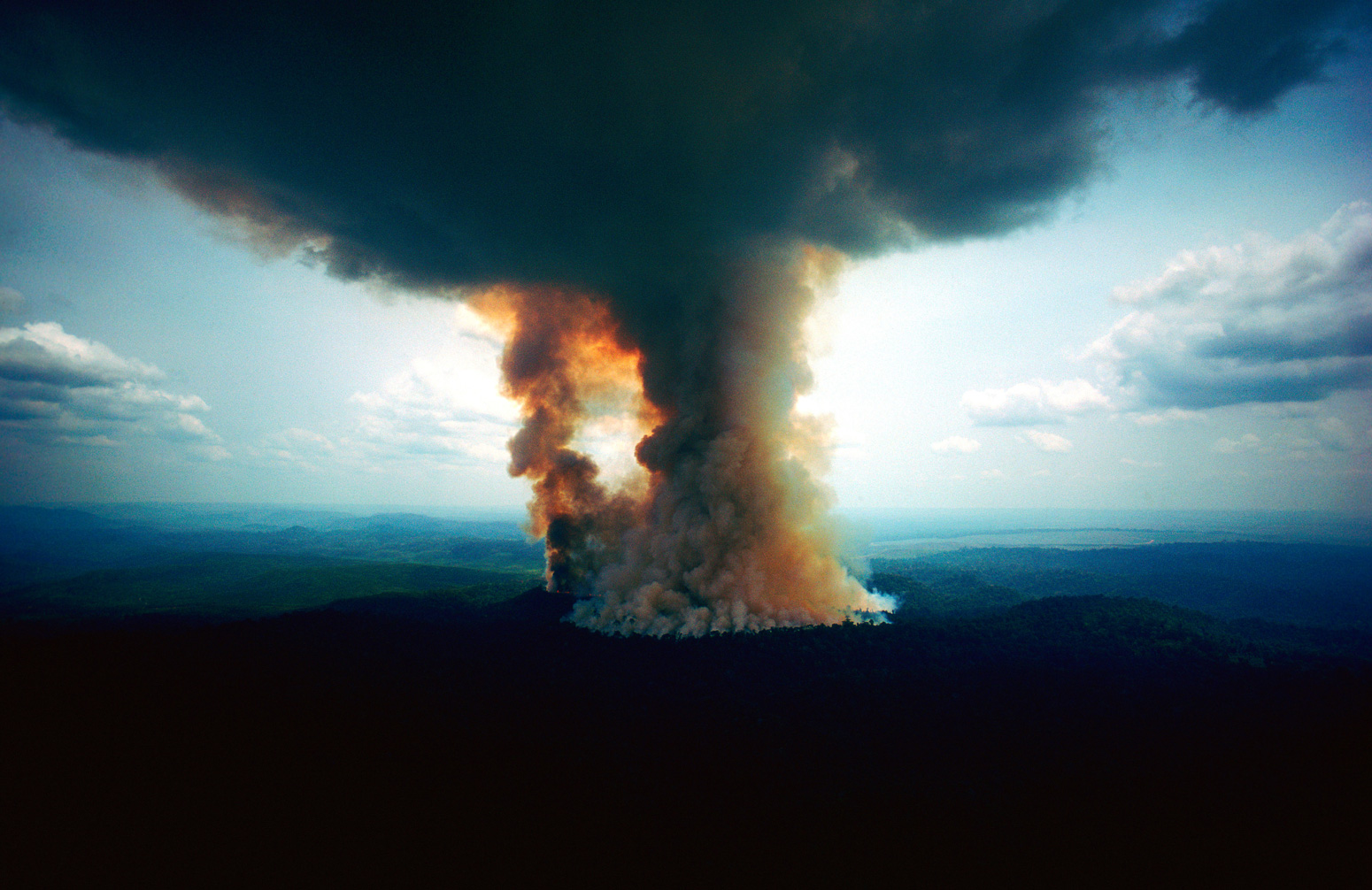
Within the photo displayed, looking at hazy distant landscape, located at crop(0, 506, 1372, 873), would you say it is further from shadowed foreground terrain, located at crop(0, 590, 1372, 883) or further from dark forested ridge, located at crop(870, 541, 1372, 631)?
dark forested ridge, located at crop(870, 541, 1372, 631)

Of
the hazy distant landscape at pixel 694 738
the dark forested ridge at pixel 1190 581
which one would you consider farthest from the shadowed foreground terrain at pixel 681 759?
the dark forested ridge at pixel 1190 581

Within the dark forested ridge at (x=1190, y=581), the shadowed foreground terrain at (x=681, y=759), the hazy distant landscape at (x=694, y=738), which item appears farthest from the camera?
the dark forested ridge at (x=1190, y=581)

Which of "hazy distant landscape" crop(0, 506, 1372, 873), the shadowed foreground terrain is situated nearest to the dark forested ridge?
"hazy distant landscape" crop(0, 506, 1372, 873)

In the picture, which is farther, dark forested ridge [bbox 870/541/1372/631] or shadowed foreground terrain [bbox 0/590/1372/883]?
dark forested ridge [bbox 870/541/1372/631]

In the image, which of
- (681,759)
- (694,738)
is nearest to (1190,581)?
(694,738)

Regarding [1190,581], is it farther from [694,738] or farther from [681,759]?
[681,759]

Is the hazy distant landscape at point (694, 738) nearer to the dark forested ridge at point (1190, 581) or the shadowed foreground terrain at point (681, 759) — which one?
the shadowed foreground terrain at point (681, 759)

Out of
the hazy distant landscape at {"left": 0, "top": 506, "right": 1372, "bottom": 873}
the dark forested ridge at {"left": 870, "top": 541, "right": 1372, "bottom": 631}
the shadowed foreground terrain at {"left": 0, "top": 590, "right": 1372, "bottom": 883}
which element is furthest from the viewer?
the dark forested ridge at {"left": 870, "top": 541, "right": 1372, "bottom": 631}

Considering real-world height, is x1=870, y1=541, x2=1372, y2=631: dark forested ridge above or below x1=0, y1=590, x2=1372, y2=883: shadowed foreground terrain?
below

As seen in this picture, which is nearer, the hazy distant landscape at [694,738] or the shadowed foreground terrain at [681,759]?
the shadowed foreground terrain at [681,759]
